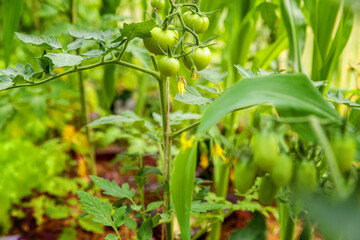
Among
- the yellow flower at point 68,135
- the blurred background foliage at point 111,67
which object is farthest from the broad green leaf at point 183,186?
the yellow flower at point 68,135

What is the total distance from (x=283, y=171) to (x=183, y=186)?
0.20 metres

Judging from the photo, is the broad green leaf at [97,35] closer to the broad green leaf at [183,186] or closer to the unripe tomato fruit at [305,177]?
the broad green leaf at [183,186]

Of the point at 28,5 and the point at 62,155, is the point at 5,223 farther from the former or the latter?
the point at 28,5

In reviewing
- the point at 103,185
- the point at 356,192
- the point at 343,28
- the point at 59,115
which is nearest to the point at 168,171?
the point at 103,185

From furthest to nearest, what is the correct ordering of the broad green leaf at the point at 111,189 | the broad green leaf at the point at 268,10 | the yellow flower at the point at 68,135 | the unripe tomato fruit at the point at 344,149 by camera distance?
the yellow flower at the point at 68,135, the broad green leaf at the point at 268,10, the broad green leaf at the point at 111,189, the unripe tomato fruit at the point at 344,149

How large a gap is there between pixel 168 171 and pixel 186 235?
0.47 feet

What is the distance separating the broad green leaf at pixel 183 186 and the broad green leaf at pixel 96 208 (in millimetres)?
118

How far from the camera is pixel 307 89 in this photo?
13.1 inches

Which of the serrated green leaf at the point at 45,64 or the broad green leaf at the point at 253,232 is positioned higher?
the serrated green leaf at the point at 45,64

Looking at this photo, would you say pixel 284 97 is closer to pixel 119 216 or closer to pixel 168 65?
pixel 168 65

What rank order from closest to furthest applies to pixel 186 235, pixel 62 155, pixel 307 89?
1. pixel 307 89
2. pixel 186 235
3. pixel 62 155

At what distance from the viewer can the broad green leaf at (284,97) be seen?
1.05 ft

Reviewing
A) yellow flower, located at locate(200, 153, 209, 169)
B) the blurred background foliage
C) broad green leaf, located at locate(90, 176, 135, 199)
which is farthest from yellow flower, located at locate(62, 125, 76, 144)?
broad green leaf, located at locate(90, 176, 135, 199)

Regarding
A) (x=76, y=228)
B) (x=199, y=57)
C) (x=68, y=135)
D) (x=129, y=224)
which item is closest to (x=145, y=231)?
(x=129, y=224)
